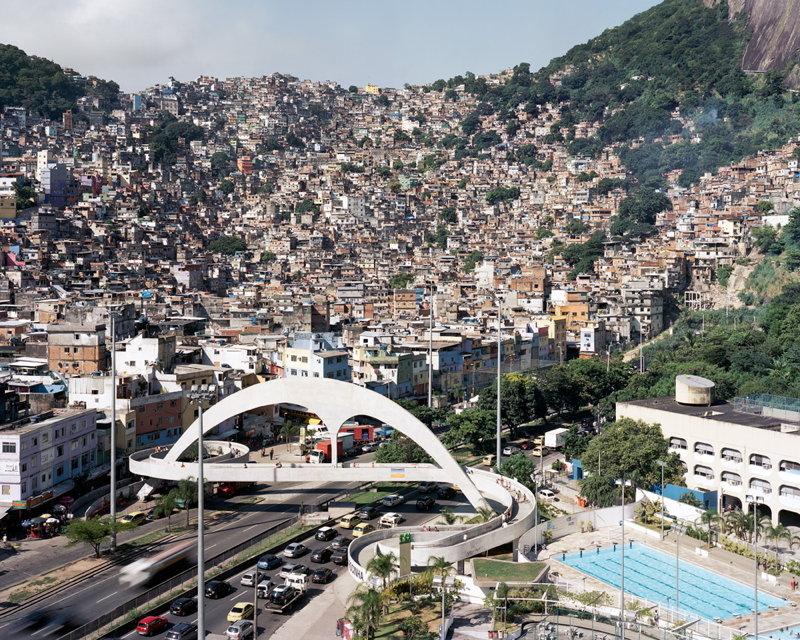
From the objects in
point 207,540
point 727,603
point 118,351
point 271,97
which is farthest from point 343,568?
point 271,97

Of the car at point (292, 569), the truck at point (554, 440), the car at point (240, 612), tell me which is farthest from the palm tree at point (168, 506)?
the truck at point (554, 440)

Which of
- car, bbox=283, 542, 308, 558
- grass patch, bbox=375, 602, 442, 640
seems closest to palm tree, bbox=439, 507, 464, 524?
car, bbox=283, 542, 308, 558

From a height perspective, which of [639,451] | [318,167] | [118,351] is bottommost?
[639,451]

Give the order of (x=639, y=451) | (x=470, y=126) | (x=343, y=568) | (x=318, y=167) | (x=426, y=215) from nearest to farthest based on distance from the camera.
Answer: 1. (x=343, y=568)
2. (x=639, y=451)
3. (x=426, y=215)
4. (x=318, y=167)
5. (x=470, y=126)

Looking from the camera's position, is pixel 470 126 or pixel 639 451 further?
pixel 470 126

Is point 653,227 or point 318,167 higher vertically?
point 318,167

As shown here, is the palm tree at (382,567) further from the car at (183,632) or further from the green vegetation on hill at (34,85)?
the green vegetation on hill at (34,85)

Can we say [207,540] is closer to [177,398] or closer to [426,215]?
[177,398]

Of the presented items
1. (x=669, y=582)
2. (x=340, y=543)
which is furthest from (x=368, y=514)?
(x=669, y=582)

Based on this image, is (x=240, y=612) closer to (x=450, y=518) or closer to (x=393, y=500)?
(x=450, y=518)
